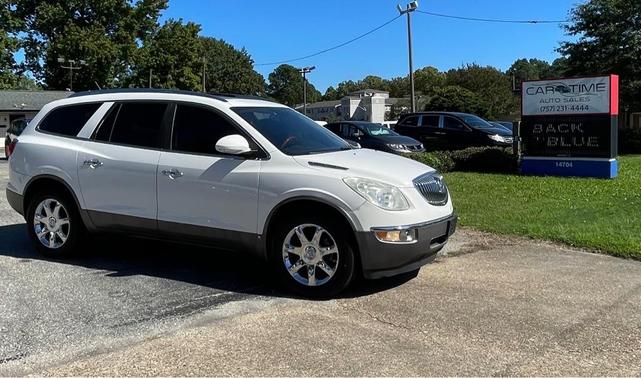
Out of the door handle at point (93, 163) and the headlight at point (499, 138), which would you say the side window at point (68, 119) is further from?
the headlight at point (499, 138)

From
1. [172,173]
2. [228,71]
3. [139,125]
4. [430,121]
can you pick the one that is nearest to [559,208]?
[172,173]

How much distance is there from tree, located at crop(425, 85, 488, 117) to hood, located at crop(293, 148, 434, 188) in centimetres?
5131

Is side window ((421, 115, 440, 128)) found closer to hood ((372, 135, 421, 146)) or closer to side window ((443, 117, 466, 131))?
side window ((443, 117, 466, 131))

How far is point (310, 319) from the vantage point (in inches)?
178

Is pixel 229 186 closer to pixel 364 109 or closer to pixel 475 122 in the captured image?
pixel 475 122

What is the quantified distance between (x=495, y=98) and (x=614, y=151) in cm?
6362

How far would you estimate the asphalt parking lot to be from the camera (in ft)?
12.3

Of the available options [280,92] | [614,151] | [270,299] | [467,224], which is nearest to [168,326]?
[270,299]

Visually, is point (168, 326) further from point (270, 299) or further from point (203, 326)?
point (270, 299)

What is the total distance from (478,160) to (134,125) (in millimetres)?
11490

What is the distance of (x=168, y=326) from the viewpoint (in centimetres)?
437

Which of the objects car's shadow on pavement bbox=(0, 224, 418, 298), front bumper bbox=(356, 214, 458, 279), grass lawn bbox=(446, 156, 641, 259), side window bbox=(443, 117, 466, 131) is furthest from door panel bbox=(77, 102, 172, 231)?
side window bbox=(443, 117, 466, 131)

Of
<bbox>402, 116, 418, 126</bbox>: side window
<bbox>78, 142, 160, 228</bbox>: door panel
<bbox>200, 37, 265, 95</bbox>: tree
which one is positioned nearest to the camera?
<bbox>78, 142, 160, 228</bbox>: door panel

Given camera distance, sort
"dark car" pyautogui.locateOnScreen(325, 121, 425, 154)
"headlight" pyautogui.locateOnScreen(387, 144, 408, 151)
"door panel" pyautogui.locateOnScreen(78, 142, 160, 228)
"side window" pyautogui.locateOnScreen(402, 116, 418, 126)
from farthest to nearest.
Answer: "side window" pyautogui.locateOnScreen(402, 116, 418, 126)
"dark car" pyautogui.locateOnScreen(325, 121, 425, 154)
"headlight" pyautogui.locateOnScreen(387, 144, 408, 151)
"door panel" pyautogui.locateOnScreen(78, 142, 160, 228)
